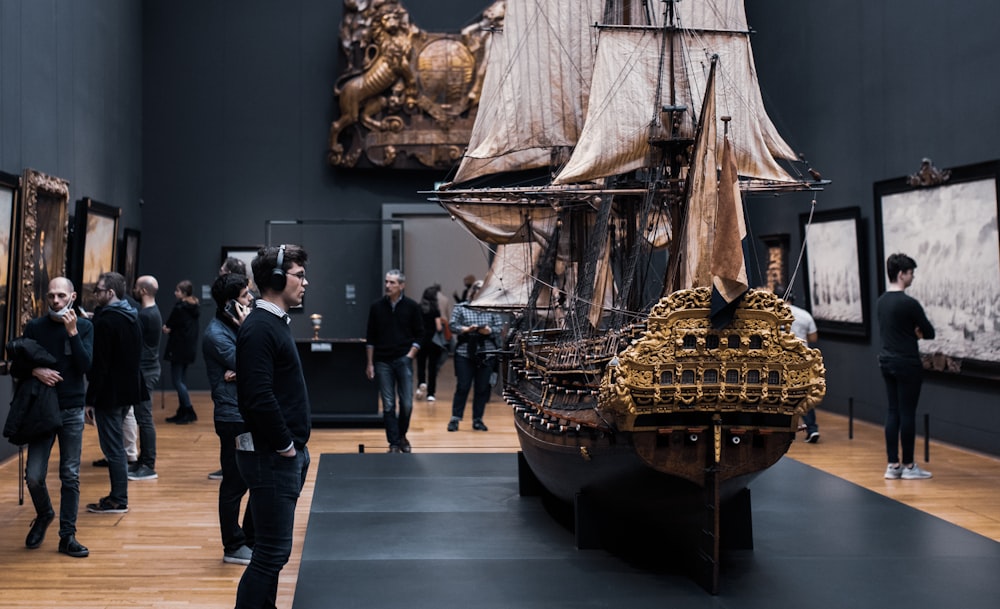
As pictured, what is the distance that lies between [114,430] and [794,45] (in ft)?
38.6

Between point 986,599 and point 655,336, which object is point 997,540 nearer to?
point 986,599

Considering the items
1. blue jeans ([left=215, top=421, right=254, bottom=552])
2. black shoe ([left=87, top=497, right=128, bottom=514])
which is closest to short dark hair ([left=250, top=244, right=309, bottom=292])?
blue jeans ([left=215, top=421, right=254, bottom=552])

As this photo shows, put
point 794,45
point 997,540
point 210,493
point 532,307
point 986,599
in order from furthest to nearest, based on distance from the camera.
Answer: point 794,45 < point 532,307 < point 210,493 < point 997,540 < point 986,599

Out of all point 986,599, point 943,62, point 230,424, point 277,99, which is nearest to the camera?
point 986,599

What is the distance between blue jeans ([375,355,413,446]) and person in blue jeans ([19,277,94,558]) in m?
4.11

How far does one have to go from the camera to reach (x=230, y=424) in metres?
6.93

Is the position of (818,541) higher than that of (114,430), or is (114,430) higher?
(114,430)

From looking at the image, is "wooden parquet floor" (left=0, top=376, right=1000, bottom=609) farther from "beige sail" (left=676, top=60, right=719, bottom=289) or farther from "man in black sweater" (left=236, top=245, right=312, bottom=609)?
"beige sail" (left=676, top=60, right=719, bottom=289)

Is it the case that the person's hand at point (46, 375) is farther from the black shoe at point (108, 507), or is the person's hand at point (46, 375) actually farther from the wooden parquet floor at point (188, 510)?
the black shoe at point (108, 507)

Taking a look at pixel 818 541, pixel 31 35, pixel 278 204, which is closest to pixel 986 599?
pixel 818 541

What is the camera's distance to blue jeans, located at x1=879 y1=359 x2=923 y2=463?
9.56 m

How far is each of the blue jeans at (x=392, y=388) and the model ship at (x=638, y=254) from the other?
132cm

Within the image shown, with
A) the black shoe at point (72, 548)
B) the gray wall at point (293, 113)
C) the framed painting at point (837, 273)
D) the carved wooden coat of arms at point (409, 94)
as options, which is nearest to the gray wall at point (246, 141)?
the gray wall at point (293, 113)

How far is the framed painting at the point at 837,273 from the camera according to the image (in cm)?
1368
